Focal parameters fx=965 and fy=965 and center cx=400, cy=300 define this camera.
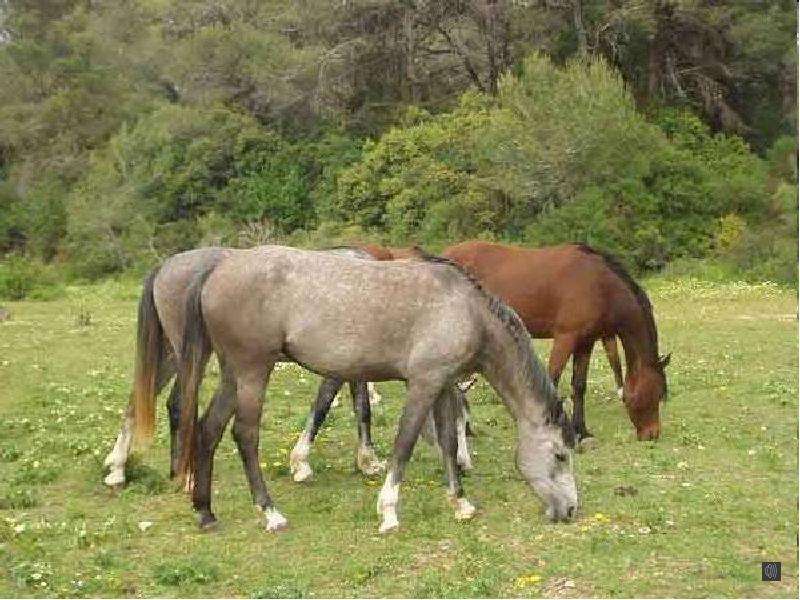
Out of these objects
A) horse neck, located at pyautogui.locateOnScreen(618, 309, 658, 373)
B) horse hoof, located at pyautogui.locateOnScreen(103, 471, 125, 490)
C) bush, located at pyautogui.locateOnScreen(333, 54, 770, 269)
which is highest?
horse neck, located at pyautogui.locateOnScreen(618, 309, 658, 373)

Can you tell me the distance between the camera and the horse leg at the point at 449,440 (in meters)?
7.62

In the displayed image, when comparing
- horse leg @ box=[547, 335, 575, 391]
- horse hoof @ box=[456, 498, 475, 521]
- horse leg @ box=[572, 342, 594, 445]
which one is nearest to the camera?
horse hoof @ box=[456, 498, 475, 521]

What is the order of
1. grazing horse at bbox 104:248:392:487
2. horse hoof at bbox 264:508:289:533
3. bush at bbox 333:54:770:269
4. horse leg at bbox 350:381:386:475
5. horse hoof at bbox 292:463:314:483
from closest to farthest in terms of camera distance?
horse hoof at bbox 264:508:289:533, grazing horse at bbox 104:248:392:487, horse hoof at bbox 292:463:314:483, horse leg at bbox 350:381:386:475, bush at bbox 333:54:770:269

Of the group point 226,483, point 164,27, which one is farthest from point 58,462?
point 164,27

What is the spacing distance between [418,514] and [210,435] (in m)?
1.75

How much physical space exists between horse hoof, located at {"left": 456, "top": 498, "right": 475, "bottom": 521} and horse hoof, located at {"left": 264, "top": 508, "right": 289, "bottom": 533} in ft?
4.35

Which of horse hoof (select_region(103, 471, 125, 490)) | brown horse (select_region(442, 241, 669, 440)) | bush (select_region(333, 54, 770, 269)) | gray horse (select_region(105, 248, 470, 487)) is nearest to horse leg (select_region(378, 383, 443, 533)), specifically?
gray horse (select_region(105, 248, 470, 487))

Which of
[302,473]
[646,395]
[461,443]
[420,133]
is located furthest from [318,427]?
[420,133]

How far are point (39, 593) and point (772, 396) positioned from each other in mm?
9174

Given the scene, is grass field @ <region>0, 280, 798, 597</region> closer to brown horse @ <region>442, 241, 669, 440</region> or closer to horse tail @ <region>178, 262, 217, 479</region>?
brown horse @ <region>442, 241, 669, 440</region>

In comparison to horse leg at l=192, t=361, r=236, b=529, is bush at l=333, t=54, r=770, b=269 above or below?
below

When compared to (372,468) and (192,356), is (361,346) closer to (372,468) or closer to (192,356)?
(192,356)

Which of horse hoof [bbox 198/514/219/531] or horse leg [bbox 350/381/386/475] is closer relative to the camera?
horse hoof [bbox 198/514/219/531]

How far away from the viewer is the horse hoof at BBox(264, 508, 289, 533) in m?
7.27
